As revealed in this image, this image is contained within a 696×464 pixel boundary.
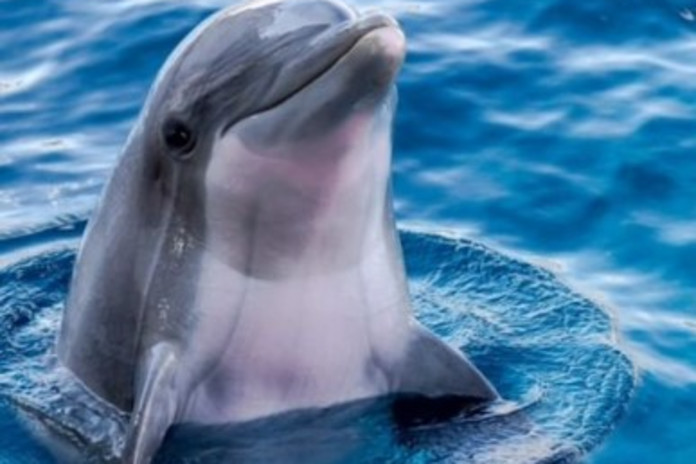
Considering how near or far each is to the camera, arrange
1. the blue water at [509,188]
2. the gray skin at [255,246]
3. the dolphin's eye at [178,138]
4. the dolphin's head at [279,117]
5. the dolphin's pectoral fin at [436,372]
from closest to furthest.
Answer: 1. the dolphin's head at [279,117]
2. the gray skin at [255,246]
3. the dolphin's eye at [178,138]
4. the dolphin's pectoral fin at [436,372]
5. the blue water at [509,188]

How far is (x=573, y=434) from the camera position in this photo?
305 inches

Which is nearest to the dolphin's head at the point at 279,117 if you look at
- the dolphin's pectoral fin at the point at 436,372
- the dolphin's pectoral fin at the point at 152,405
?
the dolphin's pectoral fin at the point at 152,405

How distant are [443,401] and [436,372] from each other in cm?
15

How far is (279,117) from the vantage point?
6.54 meters

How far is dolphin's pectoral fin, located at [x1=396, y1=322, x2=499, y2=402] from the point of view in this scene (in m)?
7.63

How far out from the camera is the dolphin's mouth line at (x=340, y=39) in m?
6.18

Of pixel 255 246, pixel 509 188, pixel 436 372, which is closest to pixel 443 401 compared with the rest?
pixel 436 372

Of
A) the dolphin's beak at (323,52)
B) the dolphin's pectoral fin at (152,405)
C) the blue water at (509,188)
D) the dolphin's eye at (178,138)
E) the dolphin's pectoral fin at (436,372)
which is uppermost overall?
the dolphin's beak at (323,52)

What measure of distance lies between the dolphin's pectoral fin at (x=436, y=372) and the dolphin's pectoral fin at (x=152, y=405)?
1.08 metres

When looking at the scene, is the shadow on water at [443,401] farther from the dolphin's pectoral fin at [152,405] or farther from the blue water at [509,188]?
the dolphin's pectoral fin at [152,405]

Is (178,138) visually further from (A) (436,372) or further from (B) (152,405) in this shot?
(A) (436,372)

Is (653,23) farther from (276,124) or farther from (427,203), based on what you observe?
(276,124)

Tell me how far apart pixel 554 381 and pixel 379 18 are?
265cm

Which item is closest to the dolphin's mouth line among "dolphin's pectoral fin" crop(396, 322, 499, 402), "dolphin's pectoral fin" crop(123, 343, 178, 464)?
"dolphin's pectoral fin" crop(123, 343, 178, 464)
